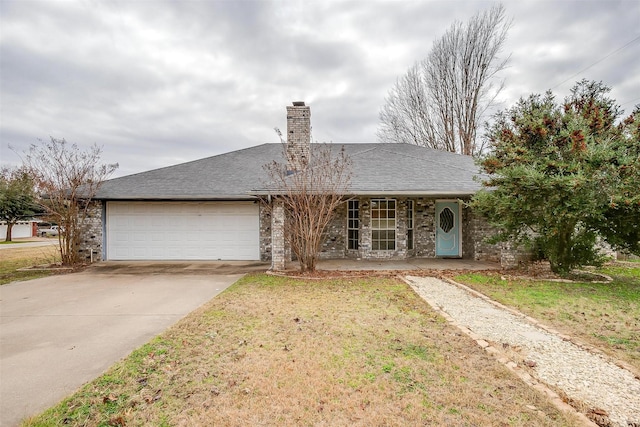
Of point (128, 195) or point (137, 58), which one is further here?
point (137, 58)

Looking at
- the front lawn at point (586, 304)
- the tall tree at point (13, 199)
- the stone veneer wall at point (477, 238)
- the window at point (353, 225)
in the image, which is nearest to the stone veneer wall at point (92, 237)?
the window at point (353, 225)

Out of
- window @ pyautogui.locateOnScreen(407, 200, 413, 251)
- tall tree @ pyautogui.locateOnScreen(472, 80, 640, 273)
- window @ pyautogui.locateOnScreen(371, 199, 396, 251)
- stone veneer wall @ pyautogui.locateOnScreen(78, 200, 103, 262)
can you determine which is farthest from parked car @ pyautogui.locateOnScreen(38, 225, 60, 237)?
tall tree @ pyautogui.locateOnScreen(472, 80, 640, 273)

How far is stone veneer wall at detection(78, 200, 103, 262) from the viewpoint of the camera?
39.0ft

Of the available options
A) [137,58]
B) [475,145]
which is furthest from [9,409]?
[475,145]

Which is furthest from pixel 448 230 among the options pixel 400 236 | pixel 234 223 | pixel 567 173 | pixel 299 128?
pixel 234 223

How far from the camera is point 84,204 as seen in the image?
38.5ft

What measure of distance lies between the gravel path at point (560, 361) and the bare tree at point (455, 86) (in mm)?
17337

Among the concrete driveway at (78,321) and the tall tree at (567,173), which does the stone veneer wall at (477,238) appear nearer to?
the tall tree at (567,173)

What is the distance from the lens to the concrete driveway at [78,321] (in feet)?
10.7

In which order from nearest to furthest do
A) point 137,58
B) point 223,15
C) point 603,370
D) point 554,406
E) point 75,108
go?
point 554,406 < point 603,370 < point 223,15 < point 137,58 < point 75,108

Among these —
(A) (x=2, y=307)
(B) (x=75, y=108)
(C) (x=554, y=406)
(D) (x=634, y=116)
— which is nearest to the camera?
(C) (x=554, y=406)

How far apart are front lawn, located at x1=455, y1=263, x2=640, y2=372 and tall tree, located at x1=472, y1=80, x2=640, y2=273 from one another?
1.21 m

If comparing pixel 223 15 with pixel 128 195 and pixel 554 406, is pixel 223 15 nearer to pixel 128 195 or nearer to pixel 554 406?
pixel 128 195

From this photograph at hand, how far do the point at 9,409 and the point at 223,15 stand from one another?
36.3 feet
